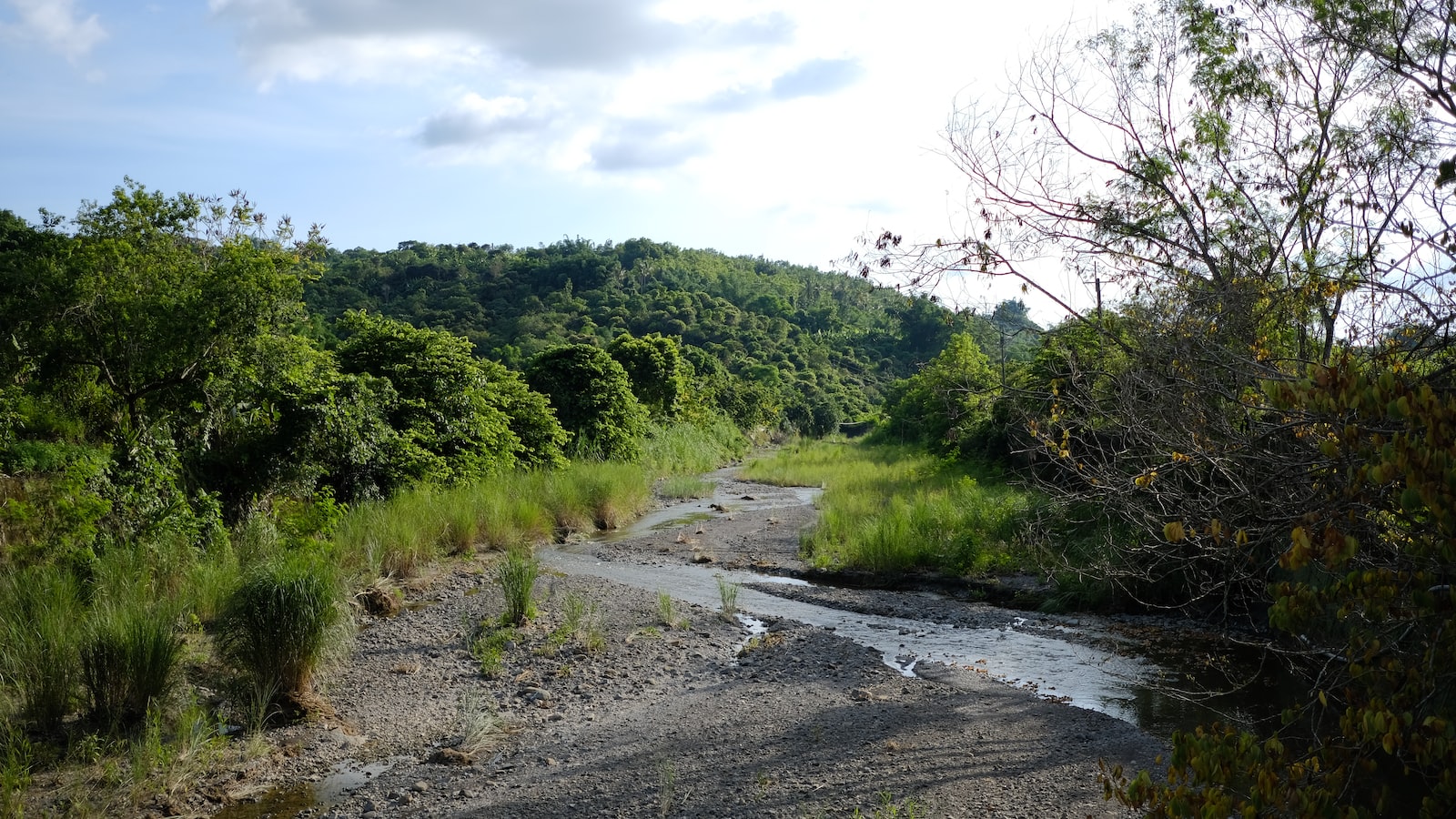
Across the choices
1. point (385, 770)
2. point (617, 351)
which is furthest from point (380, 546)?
point (617, 351)

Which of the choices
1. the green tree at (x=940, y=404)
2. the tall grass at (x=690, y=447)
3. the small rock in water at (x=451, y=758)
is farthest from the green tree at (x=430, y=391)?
the tall grass at (x=690, y=447)

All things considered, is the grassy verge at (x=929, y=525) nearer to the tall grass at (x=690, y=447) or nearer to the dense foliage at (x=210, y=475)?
the dense foliage at (x=210, y=475)

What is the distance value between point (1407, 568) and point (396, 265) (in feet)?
193

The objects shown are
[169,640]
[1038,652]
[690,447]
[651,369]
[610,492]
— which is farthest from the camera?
[651,369]

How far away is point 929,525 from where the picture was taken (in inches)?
578

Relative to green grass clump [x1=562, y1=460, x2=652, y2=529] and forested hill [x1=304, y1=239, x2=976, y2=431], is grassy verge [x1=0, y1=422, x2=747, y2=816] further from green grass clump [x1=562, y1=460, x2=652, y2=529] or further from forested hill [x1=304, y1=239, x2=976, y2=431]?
forested hill [x1=304, y1=239, x2=976, y2=431]

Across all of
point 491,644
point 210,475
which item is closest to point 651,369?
point 210,475

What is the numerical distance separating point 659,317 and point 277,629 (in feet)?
171

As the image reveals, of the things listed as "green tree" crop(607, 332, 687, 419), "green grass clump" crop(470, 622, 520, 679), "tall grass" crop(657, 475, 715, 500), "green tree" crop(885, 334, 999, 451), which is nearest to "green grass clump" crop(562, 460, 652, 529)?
"tall grass" crop(657, 475, 715, 500)

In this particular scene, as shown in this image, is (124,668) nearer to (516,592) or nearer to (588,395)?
(516,592)

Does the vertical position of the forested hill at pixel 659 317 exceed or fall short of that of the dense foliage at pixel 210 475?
it exceeds it

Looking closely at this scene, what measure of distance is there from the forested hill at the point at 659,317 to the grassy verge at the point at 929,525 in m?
21.4

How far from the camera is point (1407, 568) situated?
124 inches

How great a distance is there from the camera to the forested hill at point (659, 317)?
47406mm
